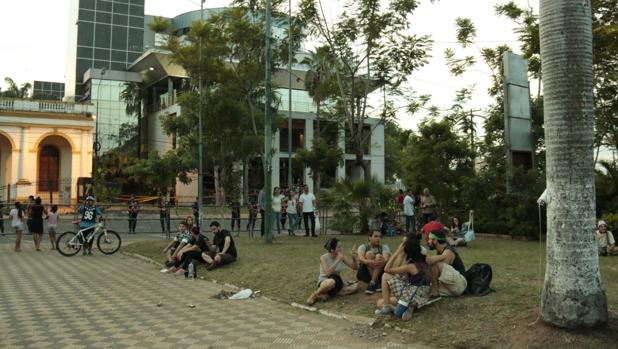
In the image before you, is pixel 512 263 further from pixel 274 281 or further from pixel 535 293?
pixel 274 281

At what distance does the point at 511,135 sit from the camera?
1631cm

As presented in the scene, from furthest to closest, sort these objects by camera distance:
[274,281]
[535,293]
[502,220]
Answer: [502,220]
[274,281]
[535,293]

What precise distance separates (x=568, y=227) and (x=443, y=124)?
14.6m

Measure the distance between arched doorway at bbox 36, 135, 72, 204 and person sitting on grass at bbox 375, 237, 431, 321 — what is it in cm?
3704

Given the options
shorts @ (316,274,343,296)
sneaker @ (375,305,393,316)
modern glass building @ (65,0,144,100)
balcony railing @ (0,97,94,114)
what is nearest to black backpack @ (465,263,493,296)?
sneaker @ (375,305,393,316)

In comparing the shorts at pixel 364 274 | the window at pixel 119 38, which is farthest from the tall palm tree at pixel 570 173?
the window at pixel 119 38

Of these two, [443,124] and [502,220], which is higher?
[443,124]

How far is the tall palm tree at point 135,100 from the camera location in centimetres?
5506

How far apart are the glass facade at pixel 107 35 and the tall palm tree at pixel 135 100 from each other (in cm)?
405

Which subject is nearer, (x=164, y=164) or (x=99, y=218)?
(x=99, y=218)

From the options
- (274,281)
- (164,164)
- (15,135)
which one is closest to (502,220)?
(274,281)

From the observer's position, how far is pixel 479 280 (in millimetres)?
7270

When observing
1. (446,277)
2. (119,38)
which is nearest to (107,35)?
(119,38)

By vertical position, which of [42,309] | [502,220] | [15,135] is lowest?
[42,309]
